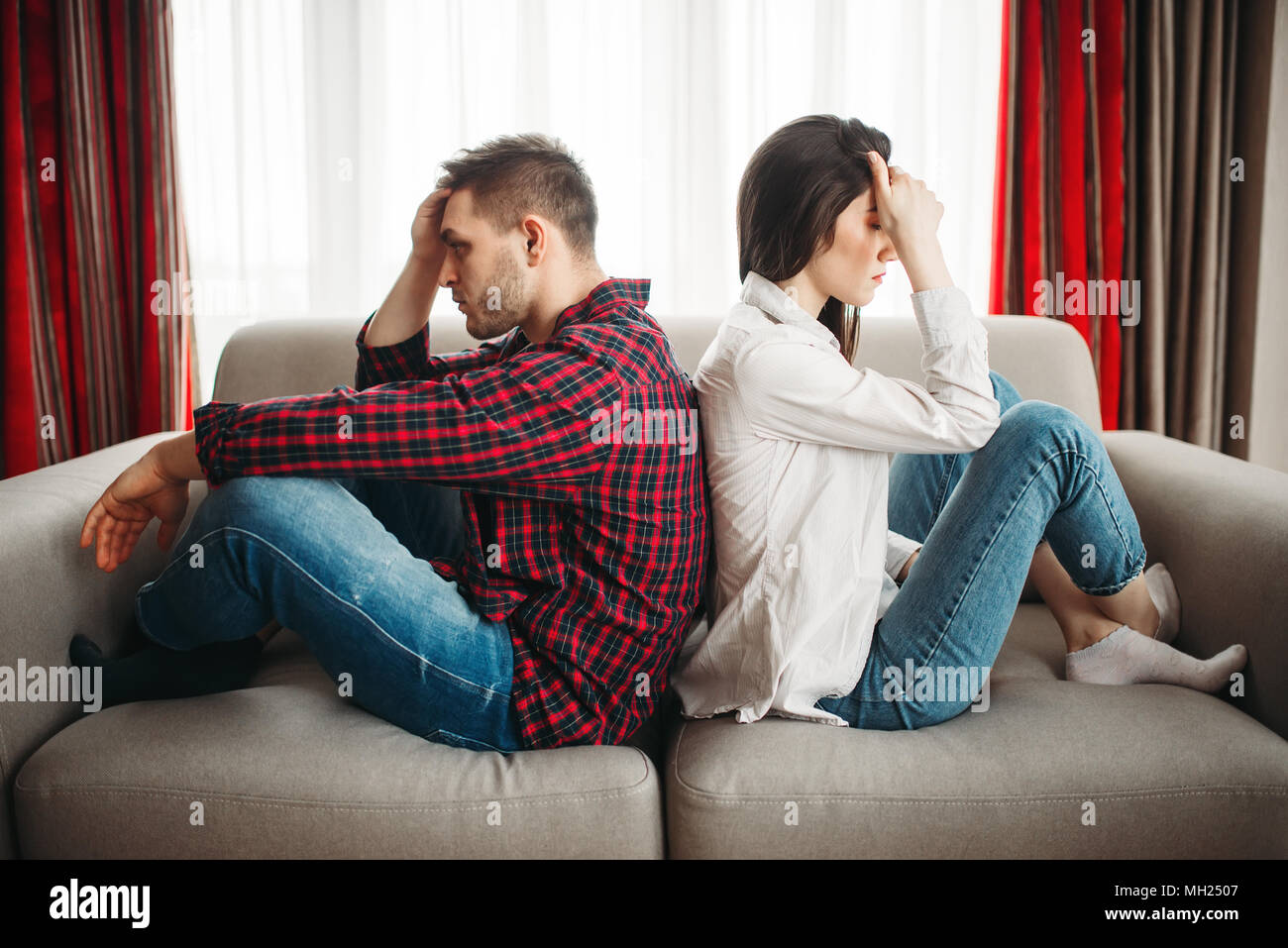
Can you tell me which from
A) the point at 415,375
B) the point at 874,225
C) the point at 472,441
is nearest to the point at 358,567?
the point at 472,441

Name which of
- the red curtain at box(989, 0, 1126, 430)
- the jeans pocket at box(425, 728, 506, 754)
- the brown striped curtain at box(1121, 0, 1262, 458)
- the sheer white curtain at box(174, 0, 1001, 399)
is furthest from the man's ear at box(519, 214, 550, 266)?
the brown striped curtain at box(1121, 0, 1262, 458)

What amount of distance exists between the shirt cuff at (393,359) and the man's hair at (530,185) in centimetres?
28

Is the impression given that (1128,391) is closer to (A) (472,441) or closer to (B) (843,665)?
(B) (843,665)

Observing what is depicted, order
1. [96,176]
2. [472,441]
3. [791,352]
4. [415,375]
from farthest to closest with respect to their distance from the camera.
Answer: [96,176]
[415,375]
[791,352]
[472,441]

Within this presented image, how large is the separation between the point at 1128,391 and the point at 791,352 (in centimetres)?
177

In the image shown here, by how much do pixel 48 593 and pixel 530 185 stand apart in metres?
0.83

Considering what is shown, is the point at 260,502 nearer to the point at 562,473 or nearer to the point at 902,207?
the point at 562,473

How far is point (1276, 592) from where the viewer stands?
1.28 metres

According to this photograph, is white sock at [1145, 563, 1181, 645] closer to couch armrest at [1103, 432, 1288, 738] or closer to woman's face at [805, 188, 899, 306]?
couch armrest at [1103, 432, 1288, 738]

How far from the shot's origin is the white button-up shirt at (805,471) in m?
1.22

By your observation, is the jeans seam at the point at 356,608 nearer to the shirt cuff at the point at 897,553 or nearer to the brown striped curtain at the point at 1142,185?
the shirt cuff at the point at 897,553

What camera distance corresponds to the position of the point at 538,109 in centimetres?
268

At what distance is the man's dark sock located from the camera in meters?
1.31

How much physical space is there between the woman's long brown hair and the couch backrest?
57 centimetres
